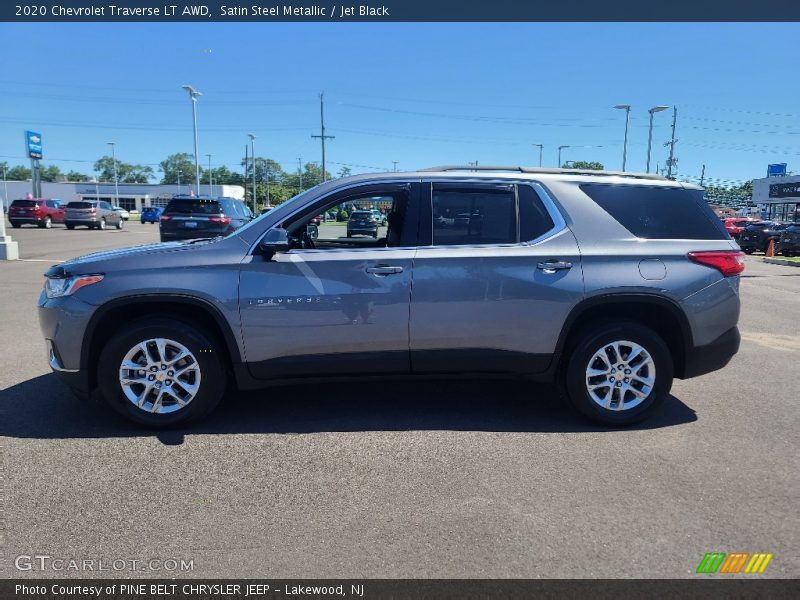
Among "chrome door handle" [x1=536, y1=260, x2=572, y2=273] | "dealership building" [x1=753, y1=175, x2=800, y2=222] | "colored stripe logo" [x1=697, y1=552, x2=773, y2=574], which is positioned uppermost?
"dealership building" [x1=753, y1=175, x2=800, y2=222]

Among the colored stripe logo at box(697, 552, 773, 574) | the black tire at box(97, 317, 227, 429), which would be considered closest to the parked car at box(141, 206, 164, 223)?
the black tire at box(97, 317, 227, 429)

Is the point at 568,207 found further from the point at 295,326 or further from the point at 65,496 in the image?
the point at 65,496

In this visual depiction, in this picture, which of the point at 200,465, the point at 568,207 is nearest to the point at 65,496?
the point at 200,465

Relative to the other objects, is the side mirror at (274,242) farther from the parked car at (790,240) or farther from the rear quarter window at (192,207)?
the parked car at (790,240)

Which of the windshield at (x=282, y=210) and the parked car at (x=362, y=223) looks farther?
the parked car at (x=362, y=223)

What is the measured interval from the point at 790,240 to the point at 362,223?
2211 cm

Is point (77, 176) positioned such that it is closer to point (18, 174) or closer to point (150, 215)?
point (18, 174)

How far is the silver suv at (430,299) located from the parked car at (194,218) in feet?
37.2

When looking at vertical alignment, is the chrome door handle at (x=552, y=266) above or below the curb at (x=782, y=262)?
above

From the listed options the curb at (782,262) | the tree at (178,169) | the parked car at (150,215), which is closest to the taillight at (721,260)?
the curb at (782,262)

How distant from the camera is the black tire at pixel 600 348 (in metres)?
4.26

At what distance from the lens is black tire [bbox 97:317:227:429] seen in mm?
4039

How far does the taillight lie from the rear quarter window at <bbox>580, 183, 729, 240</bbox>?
0.14 meters

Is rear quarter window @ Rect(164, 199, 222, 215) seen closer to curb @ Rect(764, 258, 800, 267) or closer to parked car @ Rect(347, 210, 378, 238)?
parked car @ Rect(347, 210, 378, 238)
